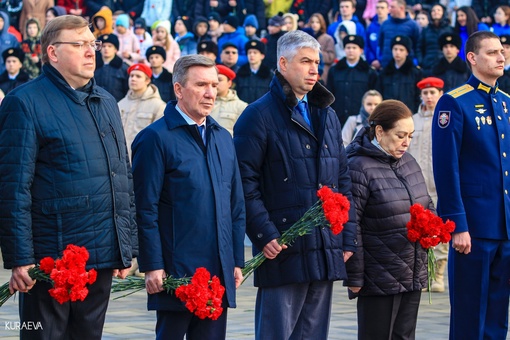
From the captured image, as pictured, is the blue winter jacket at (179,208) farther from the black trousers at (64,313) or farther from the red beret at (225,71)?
the red beret at (225,71)

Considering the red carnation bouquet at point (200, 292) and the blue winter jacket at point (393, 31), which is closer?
the red carnation bouquet at point (200, 292)

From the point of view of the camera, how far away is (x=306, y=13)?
21.9 meters

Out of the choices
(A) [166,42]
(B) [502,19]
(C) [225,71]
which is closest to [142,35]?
(A) [166,42]

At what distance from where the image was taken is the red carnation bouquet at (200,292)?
539cm

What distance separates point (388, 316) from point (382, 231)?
0.48 m

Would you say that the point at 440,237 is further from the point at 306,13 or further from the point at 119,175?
the point at 306,13

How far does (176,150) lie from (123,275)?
2.16 feet

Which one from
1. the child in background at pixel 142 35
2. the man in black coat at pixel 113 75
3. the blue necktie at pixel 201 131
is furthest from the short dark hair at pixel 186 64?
the child in background at pixel 142 35

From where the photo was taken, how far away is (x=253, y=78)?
1673cm

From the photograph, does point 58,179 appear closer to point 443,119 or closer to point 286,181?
point 286,181

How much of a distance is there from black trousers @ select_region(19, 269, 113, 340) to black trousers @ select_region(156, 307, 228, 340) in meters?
0.34

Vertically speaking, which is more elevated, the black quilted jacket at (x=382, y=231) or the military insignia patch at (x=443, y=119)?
the military insignia patch at (x=443, y=119)

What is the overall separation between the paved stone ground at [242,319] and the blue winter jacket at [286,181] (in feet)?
6.51

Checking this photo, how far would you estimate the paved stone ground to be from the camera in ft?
27.2
